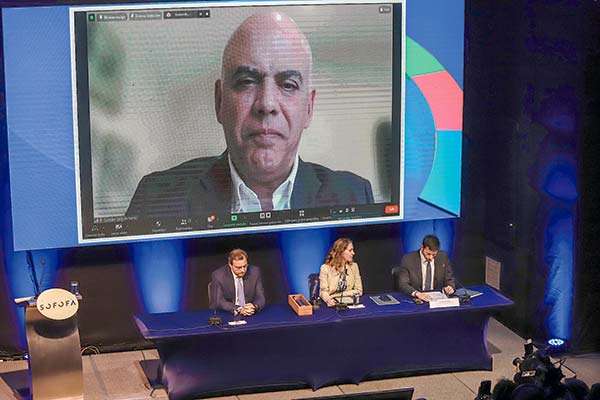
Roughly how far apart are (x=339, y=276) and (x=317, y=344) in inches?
23.7

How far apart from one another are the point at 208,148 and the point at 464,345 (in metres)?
2.72

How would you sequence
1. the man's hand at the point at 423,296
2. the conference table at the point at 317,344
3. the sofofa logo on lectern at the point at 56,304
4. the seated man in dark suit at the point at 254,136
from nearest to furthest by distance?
1. the sofofa logo on lectern at the point at 56,304
2. the conference table at the point at 317,344
3. the man's hand at the point at 423,296
4. the seated man in dark suit at the point at 254,136

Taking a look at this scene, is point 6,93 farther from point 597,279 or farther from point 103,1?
point 597,279

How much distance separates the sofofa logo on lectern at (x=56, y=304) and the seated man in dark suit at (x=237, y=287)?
3.74 ft

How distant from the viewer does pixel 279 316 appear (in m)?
8.88

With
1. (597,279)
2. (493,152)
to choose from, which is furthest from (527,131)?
(597,279)

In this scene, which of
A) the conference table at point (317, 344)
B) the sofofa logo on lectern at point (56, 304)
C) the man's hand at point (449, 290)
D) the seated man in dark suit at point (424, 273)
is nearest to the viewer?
the sofofa logo on lectern at point (56, 304)

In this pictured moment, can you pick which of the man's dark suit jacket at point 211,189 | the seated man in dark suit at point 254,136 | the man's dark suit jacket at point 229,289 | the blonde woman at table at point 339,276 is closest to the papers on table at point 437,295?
the blonde woman at table at point 339,276

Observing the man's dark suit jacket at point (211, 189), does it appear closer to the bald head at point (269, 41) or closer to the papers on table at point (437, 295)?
the bald head at point (269, 41)

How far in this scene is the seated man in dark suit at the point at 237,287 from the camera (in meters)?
8.85

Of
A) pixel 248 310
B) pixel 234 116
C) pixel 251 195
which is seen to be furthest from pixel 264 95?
pixel 248 310

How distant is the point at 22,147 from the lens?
29.9 feet

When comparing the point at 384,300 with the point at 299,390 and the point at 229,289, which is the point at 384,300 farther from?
the point at 229,289

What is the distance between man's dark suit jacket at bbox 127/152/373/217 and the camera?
952cm
